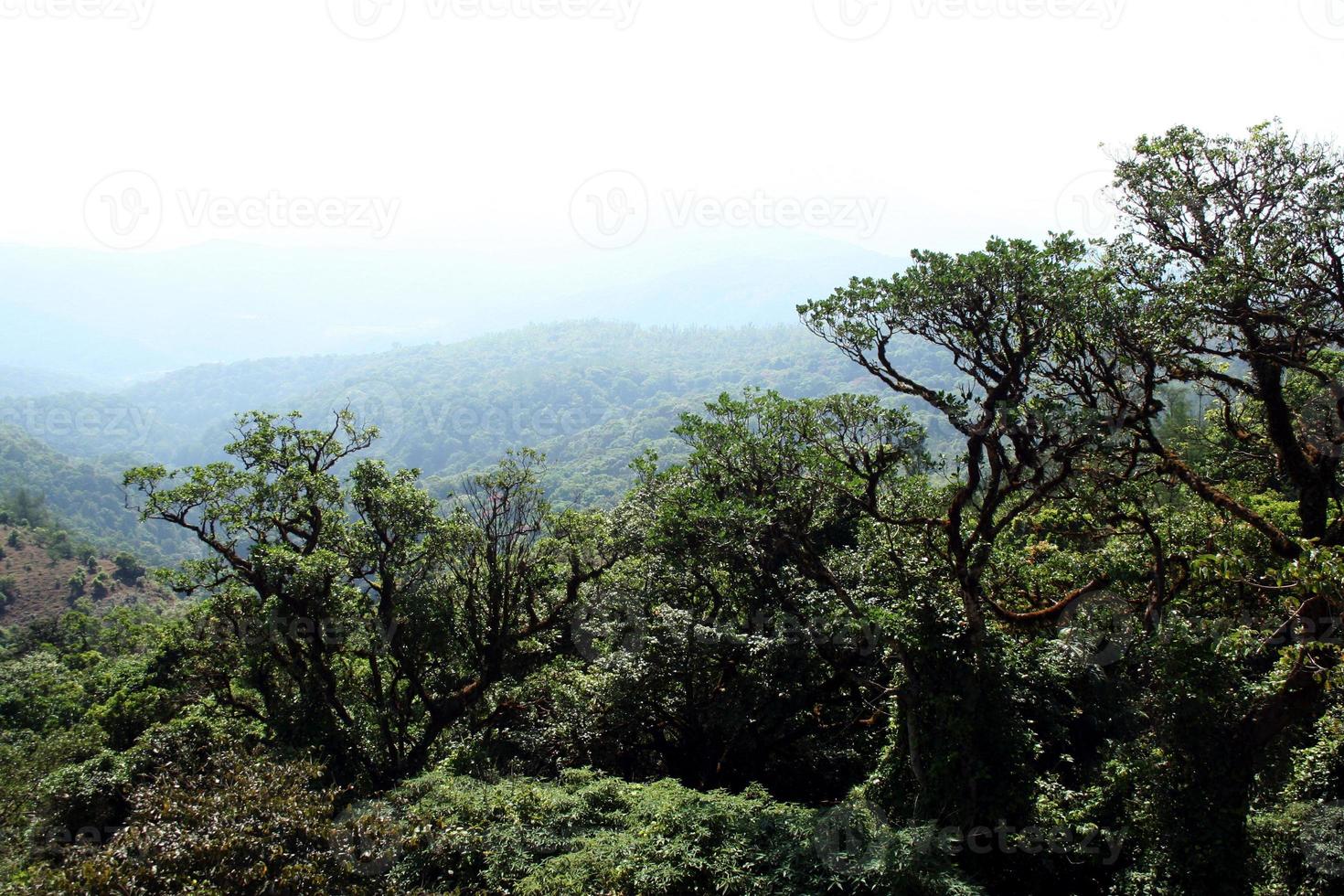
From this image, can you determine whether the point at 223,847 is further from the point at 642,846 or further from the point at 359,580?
the point at 359,580

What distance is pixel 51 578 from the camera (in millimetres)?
75375

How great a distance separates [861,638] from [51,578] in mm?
93607

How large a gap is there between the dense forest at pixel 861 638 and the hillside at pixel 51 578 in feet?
236

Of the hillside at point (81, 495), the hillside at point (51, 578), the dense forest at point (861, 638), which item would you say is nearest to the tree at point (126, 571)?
the hillside at point (51, 578)

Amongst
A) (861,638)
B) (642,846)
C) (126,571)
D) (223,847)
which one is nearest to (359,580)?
(223,847)

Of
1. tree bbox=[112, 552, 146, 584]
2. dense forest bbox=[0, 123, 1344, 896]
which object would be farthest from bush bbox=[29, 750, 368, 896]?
tree bbox=[112, 552, 146, 584]

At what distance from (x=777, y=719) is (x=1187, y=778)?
19.5 ft

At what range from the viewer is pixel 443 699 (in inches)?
581

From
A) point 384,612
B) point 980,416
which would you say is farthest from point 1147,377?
point 384,612

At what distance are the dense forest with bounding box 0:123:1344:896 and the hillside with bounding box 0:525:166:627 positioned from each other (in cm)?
7200

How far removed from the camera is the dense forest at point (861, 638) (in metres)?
7.61

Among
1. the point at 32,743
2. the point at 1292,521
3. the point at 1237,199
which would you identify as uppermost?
the point at 1237,199

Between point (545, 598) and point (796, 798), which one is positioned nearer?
point (796, 798)

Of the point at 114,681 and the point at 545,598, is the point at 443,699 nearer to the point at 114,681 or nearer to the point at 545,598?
the point at 545,598
